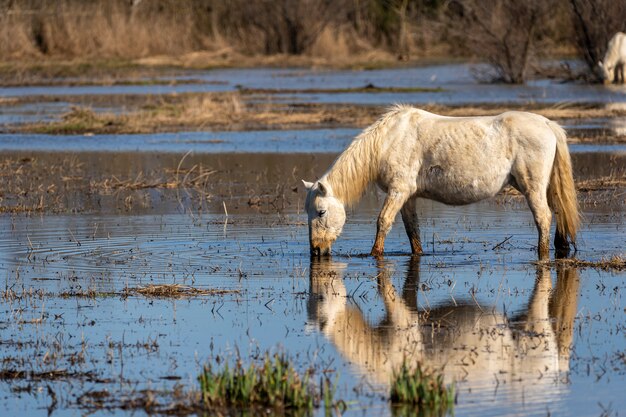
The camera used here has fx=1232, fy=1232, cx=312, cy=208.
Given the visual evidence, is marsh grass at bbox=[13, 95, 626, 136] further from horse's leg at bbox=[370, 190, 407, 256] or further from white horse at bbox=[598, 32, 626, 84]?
horse's leg at bbox=[370, 190, 407, 256]

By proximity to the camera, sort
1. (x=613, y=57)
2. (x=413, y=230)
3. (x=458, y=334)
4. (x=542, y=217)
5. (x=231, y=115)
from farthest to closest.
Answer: (x=613, y=57) < (x=231, y=115) < (x=413, y=230) < (x=542, y=217) < (x=458, y=334)

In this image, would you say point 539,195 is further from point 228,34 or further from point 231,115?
point 228,34

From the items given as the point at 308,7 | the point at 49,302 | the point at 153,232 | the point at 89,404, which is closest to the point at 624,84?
the point at 308,7

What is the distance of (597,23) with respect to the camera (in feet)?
128

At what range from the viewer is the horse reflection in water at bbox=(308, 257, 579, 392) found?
7.17 meters

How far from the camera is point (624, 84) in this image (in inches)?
1491

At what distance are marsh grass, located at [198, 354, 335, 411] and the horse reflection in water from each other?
0.60 m

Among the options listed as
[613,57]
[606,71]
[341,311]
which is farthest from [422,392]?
[606,71]

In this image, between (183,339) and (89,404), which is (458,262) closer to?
(183,339)

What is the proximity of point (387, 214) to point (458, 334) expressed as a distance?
351 centimetres

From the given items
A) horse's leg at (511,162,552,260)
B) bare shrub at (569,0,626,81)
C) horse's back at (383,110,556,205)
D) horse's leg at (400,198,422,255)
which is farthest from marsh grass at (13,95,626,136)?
horse's leg at (511,162,552,260)

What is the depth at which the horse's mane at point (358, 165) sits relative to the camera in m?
11.6

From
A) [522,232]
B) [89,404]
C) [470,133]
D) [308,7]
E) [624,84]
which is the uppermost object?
[308,7]

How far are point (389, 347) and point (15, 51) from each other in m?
A: 42.9
